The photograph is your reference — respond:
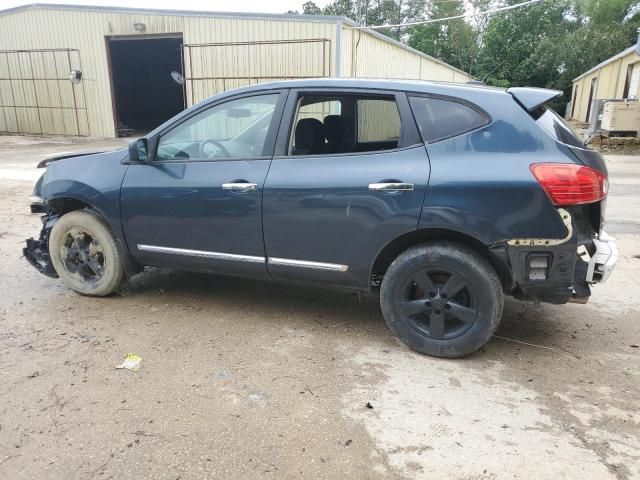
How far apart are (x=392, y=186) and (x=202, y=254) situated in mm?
1598

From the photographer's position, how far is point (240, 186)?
12.5 feet

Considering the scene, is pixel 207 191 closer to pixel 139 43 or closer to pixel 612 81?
pixel 139 43

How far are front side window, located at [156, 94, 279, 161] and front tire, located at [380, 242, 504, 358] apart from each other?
1.36m

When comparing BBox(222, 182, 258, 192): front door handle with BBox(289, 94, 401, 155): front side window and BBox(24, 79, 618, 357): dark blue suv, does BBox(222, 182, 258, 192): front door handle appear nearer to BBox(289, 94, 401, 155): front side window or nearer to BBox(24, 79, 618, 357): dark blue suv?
BBox(24, 79, 618, 357): dark blue suv

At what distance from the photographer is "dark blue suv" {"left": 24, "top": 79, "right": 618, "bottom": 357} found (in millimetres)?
3227

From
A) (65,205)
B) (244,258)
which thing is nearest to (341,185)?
(244,258)

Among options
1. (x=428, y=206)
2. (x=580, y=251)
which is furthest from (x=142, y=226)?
(x=580, y=251)

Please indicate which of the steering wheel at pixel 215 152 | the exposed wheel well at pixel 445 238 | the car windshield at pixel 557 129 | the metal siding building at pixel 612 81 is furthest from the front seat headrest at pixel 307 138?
the metal siding building at pixel 612 81

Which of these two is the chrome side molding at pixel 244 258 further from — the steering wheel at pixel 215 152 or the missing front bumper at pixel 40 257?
the missing front bumper at pixel 40 257

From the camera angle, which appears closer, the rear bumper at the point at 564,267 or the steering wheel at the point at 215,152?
the rear bumper at the point at 564,267

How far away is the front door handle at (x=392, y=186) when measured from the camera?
3367mm

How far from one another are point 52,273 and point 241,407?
8.76 feet

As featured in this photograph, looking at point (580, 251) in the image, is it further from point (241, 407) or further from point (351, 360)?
point (241, 407)

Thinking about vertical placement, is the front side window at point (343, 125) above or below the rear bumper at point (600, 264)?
above
